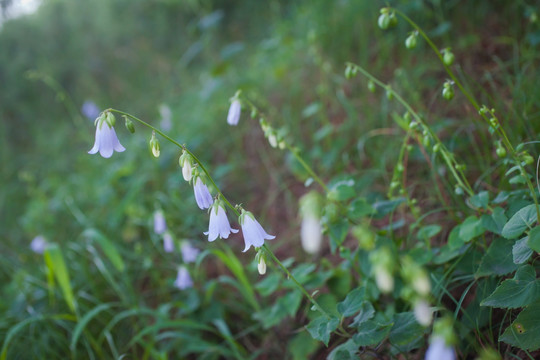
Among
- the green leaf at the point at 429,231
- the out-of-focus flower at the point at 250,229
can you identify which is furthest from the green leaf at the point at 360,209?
the out-of-focus flower at the point at 250,229

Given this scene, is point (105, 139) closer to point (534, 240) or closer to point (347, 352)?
point (347, 352)

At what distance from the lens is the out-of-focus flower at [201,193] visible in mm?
1461

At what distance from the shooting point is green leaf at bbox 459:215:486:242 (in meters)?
1.59

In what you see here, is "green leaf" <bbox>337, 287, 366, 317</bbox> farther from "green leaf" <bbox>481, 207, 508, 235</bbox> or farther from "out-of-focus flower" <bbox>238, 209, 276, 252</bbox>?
"green leaf" <bbox>481, 207, 508, 235</bbox>

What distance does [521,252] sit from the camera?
4.56 ft

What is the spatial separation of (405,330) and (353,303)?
0.66 feet

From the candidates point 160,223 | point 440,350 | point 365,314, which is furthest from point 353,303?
point 160,223

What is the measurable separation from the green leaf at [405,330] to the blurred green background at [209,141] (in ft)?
1.85

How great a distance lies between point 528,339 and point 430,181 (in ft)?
4.46

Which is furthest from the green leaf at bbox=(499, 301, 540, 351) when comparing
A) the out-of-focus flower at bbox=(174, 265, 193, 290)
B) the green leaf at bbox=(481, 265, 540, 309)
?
the out-of-focus flower at bbox=(174, 265, 193, 290)

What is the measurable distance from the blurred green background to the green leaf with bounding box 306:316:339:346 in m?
0.57

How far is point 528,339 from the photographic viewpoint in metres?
1.31

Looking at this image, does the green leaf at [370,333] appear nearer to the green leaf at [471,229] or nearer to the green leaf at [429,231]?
the green leaf at [471,229]

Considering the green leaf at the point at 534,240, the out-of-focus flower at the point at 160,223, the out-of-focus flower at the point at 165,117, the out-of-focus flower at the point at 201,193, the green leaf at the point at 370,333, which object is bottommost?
the green leaf at the point at 534,240
